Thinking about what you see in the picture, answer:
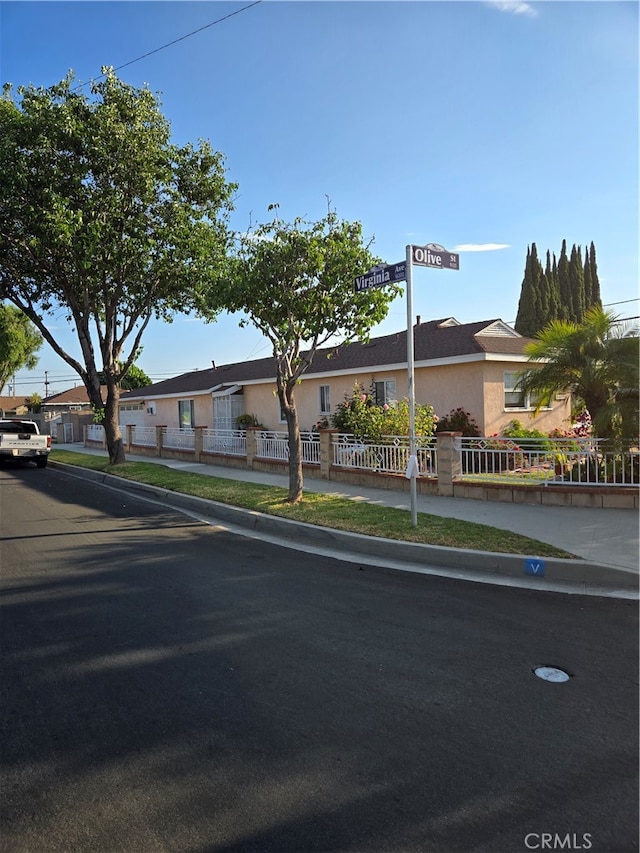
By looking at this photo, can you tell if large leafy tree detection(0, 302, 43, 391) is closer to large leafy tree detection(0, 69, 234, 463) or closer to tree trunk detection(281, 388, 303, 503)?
large leafy tree detection(0, 69, 234, 463)

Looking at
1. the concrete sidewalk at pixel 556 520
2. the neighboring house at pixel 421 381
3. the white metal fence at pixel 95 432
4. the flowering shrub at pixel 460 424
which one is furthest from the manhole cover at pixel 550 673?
the white metal fence at pixel 95 432

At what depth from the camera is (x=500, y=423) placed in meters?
17.0

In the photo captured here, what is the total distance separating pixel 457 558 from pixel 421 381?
11786 millimetres

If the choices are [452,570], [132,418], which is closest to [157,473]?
[452,570]

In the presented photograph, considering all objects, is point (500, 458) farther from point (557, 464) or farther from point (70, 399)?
point (70, 399)

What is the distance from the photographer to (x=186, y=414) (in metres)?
30.0

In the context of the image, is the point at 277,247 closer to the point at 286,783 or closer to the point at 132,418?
the point at 286,783

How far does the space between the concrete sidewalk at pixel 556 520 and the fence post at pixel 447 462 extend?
0.27 metres

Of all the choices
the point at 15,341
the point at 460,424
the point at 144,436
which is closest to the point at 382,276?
the point at 460,424

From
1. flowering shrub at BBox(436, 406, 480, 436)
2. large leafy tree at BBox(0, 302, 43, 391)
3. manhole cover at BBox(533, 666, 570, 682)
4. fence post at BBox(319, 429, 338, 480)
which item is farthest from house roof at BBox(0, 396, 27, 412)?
manhole cover at BBox(533, 666, 570, 682)

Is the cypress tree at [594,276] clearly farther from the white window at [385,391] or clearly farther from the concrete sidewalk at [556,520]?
the concrete sidewalk at [556,520]

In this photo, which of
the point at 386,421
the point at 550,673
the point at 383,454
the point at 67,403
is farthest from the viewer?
the point at 67,403

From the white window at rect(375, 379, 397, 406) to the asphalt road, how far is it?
520 inches

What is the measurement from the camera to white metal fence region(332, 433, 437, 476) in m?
11.8
